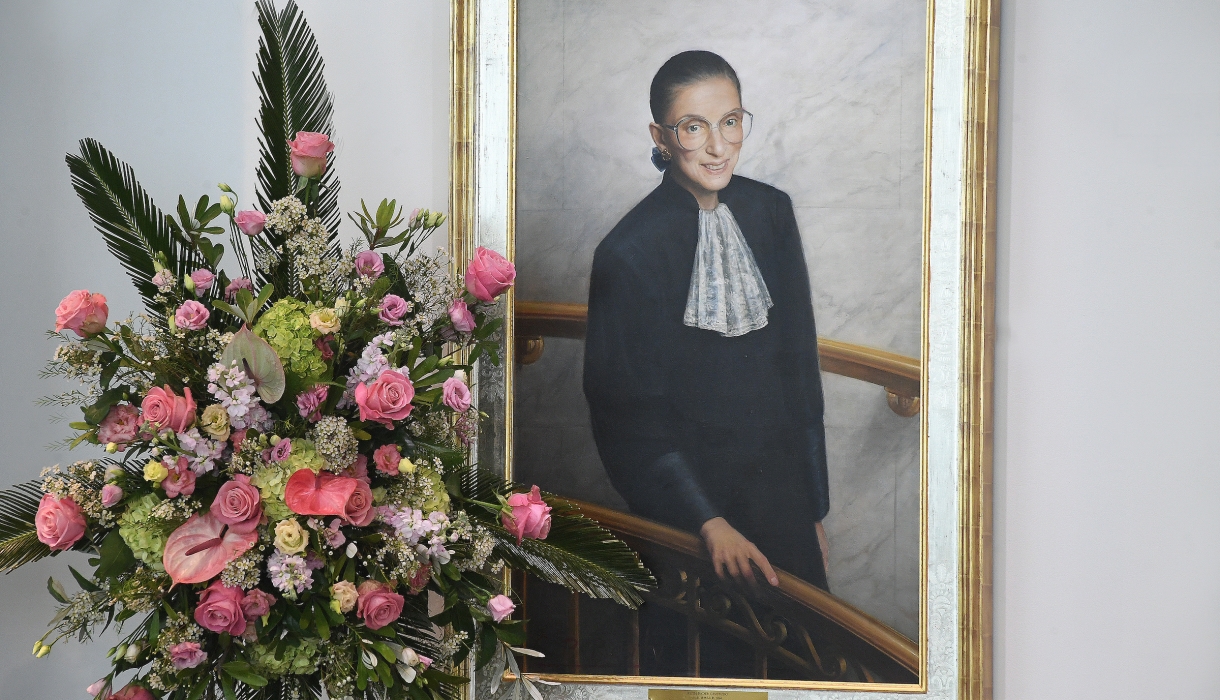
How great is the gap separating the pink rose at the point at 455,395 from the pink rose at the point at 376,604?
282 mm

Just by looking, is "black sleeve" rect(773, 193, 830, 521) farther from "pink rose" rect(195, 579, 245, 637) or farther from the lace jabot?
"pink rose" rect(195, 579, 245, 637)

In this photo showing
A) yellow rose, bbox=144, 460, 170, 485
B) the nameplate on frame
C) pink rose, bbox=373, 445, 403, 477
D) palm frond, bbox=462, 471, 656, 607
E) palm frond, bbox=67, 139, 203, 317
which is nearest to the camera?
yellow rose, bbox=144, 460, 170, 485

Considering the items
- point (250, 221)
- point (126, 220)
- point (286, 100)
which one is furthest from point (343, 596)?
point (286, 100)

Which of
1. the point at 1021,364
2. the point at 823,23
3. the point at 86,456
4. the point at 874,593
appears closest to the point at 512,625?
the point at 874,593

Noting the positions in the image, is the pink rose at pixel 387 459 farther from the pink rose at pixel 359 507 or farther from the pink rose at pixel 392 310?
the pink rose at pixel 392 310

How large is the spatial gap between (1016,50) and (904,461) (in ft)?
2.83

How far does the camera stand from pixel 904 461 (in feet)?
5.27

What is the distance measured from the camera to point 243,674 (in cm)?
114

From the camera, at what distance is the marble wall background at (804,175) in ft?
5.26

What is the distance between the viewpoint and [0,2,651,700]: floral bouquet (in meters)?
1.15

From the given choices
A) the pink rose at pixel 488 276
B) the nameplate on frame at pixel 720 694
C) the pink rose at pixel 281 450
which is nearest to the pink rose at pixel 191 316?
the pink rose at pixel 281 450

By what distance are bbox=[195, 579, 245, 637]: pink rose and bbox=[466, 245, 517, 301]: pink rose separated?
1.95 ft

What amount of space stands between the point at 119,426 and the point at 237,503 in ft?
0.80

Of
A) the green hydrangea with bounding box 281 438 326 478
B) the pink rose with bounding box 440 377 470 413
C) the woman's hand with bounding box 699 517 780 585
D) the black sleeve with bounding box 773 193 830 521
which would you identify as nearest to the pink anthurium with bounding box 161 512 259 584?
the green hydrangea with bounding box 281 438 326 478
